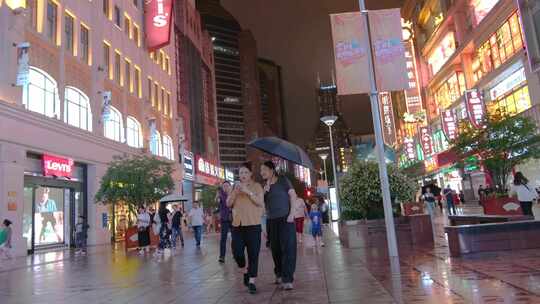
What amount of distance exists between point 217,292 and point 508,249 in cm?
554

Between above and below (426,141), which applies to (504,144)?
below

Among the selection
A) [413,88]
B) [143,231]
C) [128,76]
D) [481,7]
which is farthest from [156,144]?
[413,88]

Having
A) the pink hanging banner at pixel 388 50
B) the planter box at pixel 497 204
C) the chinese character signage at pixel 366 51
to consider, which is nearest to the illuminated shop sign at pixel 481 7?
the planter box at pixel 497 204

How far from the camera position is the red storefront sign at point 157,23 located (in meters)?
34.4

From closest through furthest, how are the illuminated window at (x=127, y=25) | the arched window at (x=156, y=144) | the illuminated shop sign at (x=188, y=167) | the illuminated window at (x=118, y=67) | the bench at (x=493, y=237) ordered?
the bench at (x=493, y=237) < the illuminated window at (x=118, y=67) < the illuminated window at (x=127, y=25) < the arched window at (x=156, y=144) < the illuminated shop sign at (x=188, y=167)

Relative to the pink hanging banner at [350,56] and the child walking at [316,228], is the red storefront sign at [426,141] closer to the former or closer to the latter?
the child walking at [316,228]

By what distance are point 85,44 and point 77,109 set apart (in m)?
4.28

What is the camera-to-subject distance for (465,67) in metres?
40.1

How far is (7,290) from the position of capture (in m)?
7.69

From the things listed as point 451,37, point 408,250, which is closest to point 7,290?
point 408,250

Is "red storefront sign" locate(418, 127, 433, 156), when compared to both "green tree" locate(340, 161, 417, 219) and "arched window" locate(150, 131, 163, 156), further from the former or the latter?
"green tree" locate(340, 161, 417, 219)

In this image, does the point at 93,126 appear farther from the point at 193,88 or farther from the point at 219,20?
the point at 219,20

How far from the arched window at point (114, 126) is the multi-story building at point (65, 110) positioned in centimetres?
6

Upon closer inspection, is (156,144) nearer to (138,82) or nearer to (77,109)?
(138,82)
